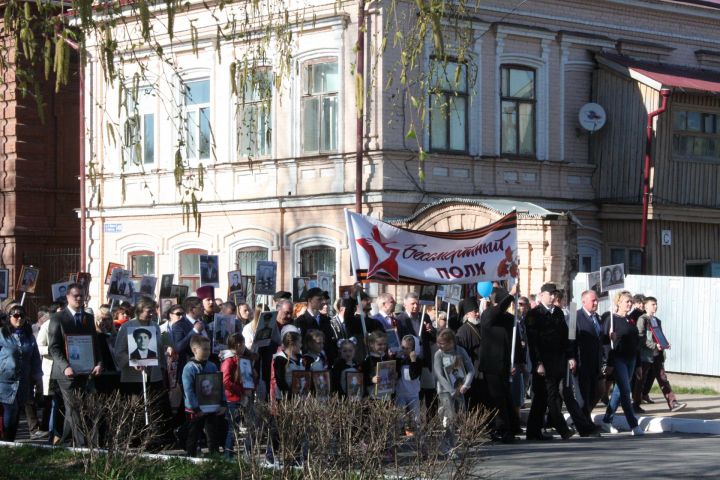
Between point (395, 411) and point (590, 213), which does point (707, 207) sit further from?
point (395, 411)

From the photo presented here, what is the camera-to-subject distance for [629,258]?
1144 inches

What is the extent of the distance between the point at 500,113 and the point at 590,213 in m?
3.06

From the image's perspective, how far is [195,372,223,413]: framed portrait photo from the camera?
13.7m

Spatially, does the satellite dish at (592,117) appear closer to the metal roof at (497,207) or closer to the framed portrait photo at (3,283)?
the metal roof at (497,207)

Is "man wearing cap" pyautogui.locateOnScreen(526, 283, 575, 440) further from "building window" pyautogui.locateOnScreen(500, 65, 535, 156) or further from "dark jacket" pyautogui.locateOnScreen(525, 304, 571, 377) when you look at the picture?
"building window" pyautogui.locateOnScreen(500, 65, 535, 156)

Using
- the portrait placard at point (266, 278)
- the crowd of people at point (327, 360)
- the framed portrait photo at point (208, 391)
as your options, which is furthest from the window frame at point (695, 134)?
the framed portrait photo at point (208, 391)

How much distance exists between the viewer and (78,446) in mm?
13383

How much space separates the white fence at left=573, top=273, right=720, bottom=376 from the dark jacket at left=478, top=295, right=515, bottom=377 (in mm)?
7510

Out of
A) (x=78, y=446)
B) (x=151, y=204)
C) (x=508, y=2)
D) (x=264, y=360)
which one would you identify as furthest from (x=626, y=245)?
(x=78, y=446)

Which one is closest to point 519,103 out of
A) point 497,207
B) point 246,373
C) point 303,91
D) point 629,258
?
point 497,207

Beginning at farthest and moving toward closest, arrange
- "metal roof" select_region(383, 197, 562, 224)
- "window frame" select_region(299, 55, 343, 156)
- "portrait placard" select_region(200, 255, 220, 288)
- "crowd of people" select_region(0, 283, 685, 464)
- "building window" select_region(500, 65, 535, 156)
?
1. "building window" select_region(500, 65, 535, 156)
2. "window frame" select_region(299, 55, 343, 156)
3. "metal roof" select_region(383, 197, 562, 224)
4. "portrait placard" select_region(200, 255, 220, 288)
5. "crowd of people" select_region(0, 283, 685, 464)

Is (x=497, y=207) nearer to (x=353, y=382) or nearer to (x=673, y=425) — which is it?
(x=673, y=425)

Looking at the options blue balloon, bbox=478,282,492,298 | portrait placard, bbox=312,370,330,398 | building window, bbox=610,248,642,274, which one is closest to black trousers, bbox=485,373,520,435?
portrait placard, bbox=312,370,330,398

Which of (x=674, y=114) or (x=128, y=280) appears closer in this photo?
(x=128, y=280)
